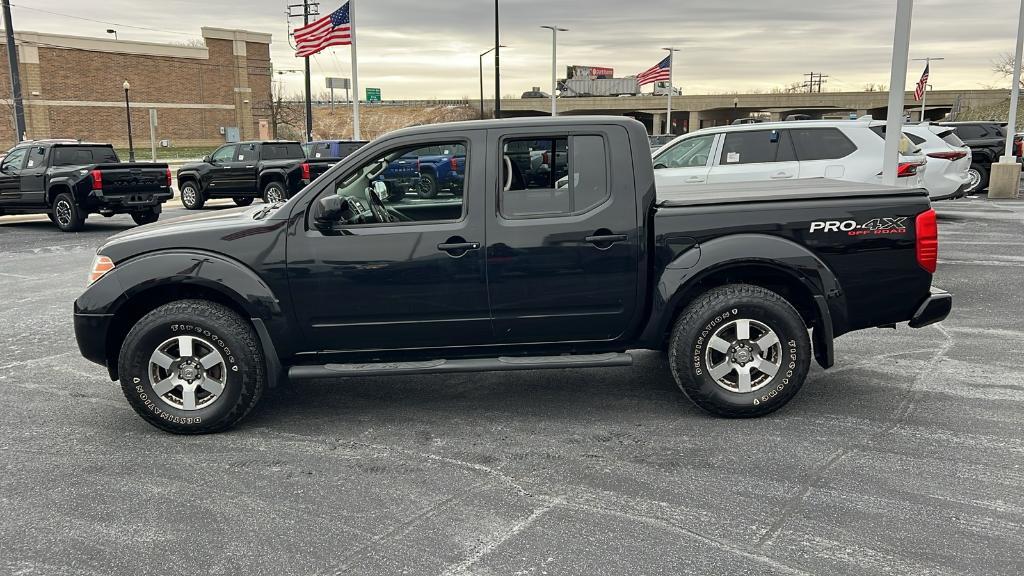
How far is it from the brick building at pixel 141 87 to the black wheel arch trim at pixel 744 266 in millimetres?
61536

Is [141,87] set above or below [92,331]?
above

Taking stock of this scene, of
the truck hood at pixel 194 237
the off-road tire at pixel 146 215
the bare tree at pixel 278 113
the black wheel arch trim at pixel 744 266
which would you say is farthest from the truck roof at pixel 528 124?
the bare tree at pixel 278 113

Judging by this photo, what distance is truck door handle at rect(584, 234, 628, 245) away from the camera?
16.3 feet

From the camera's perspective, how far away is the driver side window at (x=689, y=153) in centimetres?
1189

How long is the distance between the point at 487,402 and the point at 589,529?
199cm

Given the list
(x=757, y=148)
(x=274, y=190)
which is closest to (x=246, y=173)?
(x=274, y=190)

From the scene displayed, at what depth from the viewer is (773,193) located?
5301 millimetres

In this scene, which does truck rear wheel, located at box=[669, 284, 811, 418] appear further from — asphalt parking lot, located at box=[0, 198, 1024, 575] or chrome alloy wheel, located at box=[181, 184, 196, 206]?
chrome alloy wheel, located at box=[181, 184, 196, 206]

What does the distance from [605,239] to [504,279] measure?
66 centimetres

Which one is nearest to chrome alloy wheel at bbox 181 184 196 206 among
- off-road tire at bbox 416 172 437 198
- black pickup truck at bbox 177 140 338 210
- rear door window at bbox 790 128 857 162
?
black pickup truck at bbox 177 140 338 210

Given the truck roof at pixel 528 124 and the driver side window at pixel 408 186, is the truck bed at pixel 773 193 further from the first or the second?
the driver side window at pixel 408 186

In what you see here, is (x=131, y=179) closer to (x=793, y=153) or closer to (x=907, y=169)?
(x=793, y=153)

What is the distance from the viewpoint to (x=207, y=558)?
3520 mm

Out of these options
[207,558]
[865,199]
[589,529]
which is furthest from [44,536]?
[865,199]
